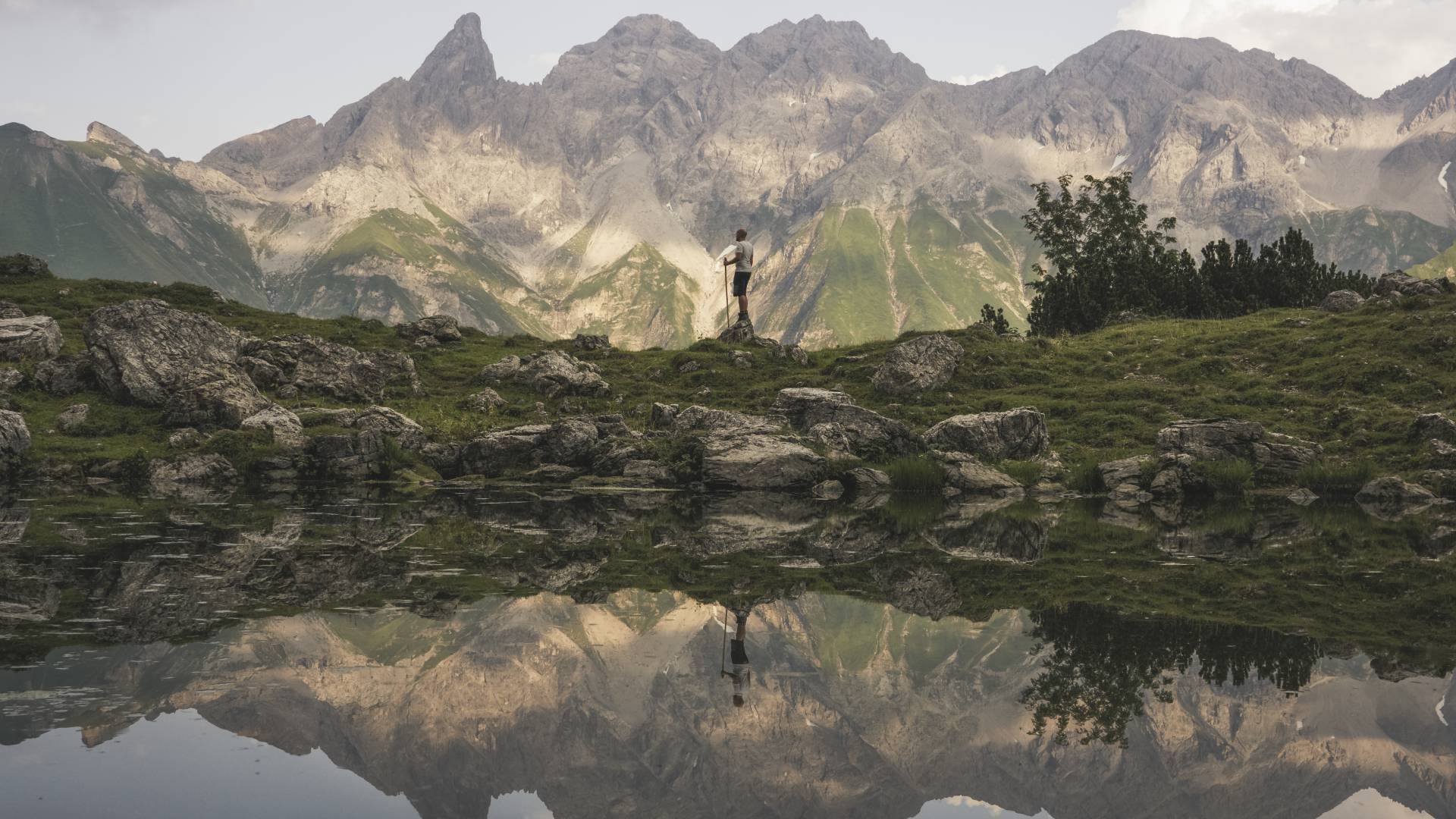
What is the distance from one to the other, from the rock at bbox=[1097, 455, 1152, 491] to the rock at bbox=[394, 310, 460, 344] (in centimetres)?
4201

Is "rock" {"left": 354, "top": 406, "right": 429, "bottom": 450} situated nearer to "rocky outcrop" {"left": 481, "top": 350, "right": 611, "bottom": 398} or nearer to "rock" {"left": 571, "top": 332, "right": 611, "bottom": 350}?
"rocky outcrop" {"left": 481, "top": 350, "right": 611, "bottom": 398}

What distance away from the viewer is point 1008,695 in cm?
1079

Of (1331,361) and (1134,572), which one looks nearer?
(1134,572)

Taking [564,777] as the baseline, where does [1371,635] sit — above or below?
below

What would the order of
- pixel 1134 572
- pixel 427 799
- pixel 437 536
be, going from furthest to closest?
pixel 437 536 < pixel 1134 572 < pixel 427 799

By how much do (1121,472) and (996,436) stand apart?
575 cm

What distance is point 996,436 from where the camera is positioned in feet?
142

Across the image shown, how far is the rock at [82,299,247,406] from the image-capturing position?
148ft

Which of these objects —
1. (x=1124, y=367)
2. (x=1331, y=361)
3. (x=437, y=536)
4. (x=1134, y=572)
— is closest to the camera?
(x=1134, y=572)

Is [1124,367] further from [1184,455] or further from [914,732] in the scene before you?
[914,732]

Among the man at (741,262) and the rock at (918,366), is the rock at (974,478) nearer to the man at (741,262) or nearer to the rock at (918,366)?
the rock at (918,366)

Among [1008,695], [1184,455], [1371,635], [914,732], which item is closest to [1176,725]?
[1008,695]

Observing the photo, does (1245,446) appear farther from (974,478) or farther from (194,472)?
(194,472)

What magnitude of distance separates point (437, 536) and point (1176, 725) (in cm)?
1791
